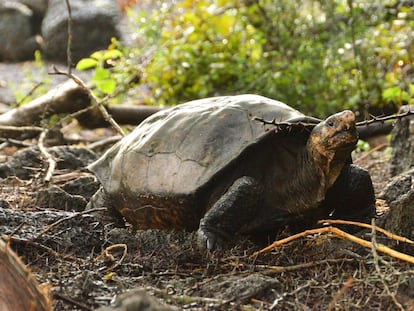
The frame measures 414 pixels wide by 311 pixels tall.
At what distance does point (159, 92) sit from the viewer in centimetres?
874

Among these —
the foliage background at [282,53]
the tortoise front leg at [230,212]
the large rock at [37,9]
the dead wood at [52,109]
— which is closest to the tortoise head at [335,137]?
the tortoise front leg at [230,212]

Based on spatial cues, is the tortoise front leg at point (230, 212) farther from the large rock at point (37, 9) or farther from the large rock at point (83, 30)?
the large rock at point (37, 9)

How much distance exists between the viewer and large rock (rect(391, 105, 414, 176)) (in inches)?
205

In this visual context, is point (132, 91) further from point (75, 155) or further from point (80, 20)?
point (80, 20)

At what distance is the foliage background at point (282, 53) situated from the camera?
7.71 metres

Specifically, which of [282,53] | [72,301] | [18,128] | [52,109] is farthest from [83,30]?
[72,301]

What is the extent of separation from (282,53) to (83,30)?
25.0ft

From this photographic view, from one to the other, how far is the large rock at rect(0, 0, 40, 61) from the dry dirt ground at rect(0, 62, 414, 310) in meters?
12.0

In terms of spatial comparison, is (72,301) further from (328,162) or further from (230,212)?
(328,162)

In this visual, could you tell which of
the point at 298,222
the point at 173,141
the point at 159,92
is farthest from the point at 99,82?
the point at 298,222

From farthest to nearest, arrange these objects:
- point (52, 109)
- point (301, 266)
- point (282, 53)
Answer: point (282, 53), point (52, 109), point (301, 266)

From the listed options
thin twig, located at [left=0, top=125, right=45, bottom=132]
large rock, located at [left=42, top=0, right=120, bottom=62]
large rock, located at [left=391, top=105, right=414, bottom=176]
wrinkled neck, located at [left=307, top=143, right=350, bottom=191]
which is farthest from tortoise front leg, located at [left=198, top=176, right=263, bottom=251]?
large rock, located at [left=42, top=0, right=120, bottom=62]

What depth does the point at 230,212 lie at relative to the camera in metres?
3.26

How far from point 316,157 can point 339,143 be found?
0.17m
